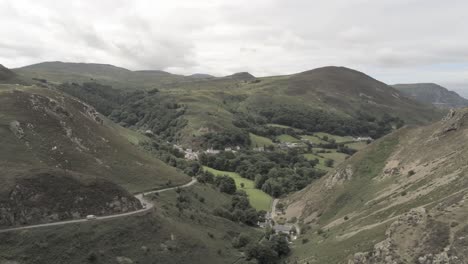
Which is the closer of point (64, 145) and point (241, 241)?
point (241, 241)

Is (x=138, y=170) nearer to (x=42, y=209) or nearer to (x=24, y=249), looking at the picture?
(x=42, y=209)

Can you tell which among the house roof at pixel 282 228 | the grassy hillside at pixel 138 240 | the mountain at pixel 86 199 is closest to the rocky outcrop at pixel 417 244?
the grassy hillside at pixel 138 240

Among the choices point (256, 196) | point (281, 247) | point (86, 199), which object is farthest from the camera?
point (256, 196)

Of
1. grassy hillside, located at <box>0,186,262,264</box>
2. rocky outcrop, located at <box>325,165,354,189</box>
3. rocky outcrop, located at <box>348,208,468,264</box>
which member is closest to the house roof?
grassy hillside, located at <box>0,186,262,264</box>

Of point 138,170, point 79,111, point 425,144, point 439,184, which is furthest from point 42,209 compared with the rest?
point 425,144

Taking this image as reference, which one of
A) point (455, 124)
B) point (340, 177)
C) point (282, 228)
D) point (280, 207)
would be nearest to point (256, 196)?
point (280, 207)

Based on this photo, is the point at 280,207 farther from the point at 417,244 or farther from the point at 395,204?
the point at 417,244
